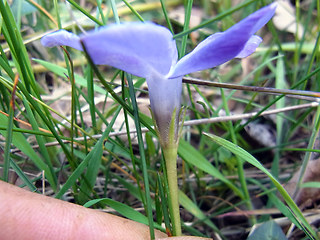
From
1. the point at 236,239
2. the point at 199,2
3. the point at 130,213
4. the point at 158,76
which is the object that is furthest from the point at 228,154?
the point at 199,2

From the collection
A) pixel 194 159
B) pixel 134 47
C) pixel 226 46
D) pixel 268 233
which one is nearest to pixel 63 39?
pixel 134 47

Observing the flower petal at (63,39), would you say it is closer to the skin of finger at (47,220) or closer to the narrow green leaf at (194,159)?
the skin of finger at (47,220)

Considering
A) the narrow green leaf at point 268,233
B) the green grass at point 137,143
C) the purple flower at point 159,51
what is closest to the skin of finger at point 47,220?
the green grass at point 137,143

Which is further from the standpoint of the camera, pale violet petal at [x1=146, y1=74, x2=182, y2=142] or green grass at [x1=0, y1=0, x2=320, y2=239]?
green grass at [x1=0, y1=0, x2=320, y2=239]

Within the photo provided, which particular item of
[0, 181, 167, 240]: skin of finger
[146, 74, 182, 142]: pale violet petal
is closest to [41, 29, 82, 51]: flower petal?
[146, 74, 182, 142]: pale violet petal

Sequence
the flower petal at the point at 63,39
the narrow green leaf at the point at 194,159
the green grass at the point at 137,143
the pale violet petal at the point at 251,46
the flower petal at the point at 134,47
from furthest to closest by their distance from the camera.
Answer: the narrow green leaf at the point at 194,159
the green grass at the point at 137,143
the pale violet petal at the point at 251,46
the flower petal at the point at 63,39
the flower petal at the point at 134,47

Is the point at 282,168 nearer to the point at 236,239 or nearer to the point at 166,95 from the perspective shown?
A: the point at 236,239

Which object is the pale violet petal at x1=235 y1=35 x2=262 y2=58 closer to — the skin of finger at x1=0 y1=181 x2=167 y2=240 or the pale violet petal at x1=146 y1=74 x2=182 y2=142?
the pale violet petal at x1=146 y1=74 x2=182 y2=142
